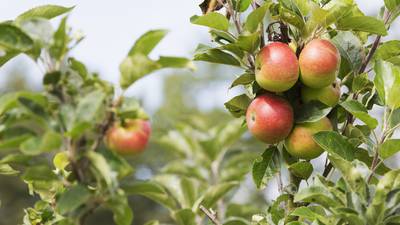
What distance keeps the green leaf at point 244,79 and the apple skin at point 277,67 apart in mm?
61

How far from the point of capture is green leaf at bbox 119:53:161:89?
3.76 ft

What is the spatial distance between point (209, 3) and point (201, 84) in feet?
70.2

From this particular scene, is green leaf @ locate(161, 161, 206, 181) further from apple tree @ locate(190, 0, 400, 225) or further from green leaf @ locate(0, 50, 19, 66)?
green leaf @ locate(0, 50, 19, 66)

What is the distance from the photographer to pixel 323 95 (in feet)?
5.00

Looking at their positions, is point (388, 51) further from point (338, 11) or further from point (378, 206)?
point (378, 206)

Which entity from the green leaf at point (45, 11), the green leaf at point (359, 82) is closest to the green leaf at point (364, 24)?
the green leaf at point (359, 82)

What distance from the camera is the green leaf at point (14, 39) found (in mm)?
1114

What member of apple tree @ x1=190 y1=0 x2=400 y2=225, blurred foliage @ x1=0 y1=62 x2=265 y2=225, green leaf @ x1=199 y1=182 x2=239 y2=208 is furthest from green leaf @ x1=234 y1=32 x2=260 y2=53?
blurred foliage @ x1=0 y1=62 x2=265 y2=225

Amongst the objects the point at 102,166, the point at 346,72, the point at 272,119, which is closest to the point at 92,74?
the point at 102,166

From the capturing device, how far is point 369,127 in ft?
4.90

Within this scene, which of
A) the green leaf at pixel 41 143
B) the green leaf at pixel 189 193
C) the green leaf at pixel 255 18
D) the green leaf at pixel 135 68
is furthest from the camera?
the green leaf at pixel 189 193

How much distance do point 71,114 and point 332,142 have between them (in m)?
0.62

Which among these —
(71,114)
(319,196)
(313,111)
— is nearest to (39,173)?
(71,114)

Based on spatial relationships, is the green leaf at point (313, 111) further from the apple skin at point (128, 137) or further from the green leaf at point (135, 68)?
the green leaf at point (135, 68)
